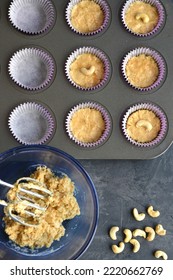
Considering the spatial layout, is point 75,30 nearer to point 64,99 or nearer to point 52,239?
point 64,99

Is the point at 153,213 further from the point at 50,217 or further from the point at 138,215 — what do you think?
the point at 50,217

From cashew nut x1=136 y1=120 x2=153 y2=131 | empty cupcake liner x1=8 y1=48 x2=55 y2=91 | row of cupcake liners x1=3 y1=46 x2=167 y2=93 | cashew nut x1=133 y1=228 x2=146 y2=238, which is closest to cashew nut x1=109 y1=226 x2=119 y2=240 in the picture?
cashew nut x1=133 y1=228 x2=146 y2=238

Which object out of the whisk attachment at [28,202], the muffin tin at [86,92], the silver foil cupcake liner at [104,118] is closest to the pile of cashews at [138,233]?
the muffin tin at [86,92]

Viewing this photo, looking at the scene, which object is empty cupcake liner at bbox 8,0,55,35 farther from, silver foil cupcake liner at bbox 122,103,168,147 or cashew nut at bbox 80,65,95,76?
silver foil cupcake liner at bbox 122,103,168,147

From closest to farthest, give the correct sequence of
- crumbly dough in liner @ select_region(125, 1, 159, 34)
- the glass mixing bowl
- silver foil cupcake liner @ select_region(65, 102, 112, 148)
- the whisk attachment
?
1. the whisk attachment
2. the glass mixing bowl
3. silver foil cupcake liner @ select_region(65, 102, 112, 148)
4. crumbly dough in liner @ select_region(125, 1, 159, 34)

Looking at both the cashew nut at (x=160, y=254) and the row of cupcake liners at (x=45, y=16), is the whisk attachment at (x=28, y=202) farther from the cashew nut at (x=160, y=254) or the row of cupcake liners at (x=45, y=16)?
the row of cupcake liners at (x=45, y=16)

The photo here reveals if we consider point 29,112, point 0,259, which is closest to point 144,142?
point 29,112
